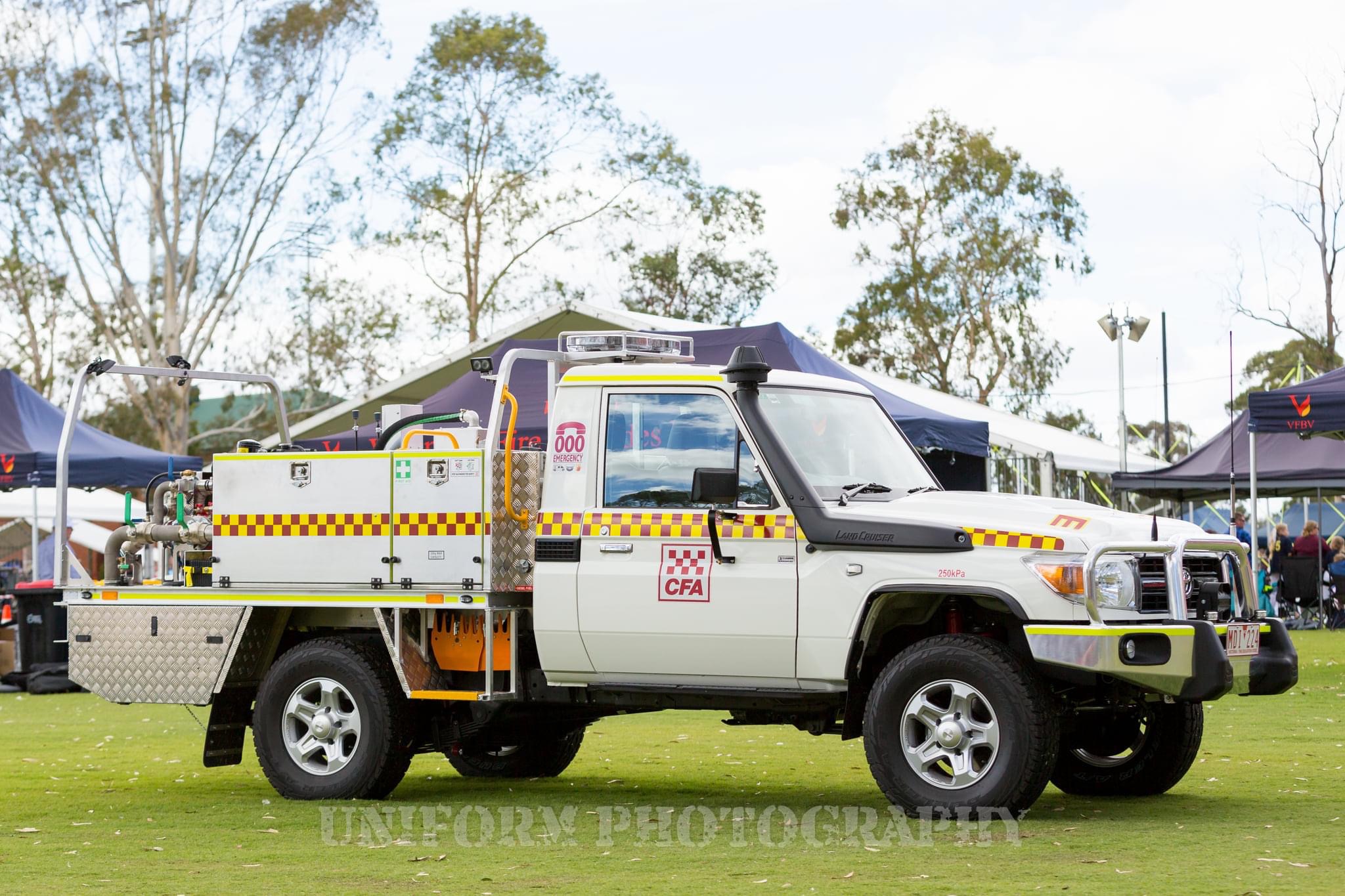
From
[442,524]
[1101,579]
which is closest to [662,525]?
[442,524]

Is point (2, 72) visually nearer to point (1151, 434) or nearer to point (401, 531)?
point (401, 531)

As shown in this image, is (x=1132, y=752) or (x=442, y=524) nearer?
(x=442, y=524)

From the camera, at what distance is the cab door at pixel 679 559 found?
27.0ft

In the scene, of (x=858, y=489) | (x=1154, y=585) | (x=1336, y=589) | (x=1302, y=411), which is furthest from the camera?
(x=1336, y=589)

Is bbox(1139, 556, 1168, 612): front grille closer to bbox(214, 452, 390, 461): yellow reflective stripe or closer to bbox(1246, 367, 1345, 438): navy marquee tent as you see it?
bbox(214, 452, 390, 461): yellow reflective stripe

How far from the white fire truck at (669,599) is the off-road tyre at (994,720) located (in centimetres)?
1

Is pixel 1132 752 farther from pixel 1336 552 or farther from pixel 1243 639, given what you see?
pixel 1336 552

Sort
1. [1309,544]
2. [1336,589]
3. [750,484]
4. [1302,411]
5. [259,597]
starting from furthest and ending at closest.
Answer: [1309,544] < [1336,589] < [1302,411] < [259,597] < [750,484]

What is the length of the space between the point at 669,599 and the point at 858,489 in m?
1.03

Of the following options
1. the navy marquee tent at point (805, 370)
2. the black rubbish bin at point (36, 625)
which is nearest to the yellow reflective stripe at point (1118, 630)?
the navy marquee tent at point (805, 370)

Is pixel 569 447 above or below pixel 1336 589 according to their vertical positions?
above

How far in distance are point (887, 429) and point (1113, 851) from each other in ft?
8.91

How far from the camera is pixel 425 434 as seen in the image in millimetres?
9297

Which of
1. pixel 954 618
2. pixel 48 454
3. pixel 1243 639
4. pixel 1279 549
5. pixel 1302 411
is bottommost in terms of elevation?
pixel 1243 639
